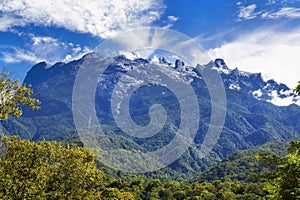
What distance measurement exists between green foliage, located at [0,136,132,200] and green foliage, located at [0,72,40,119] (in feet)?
16.1

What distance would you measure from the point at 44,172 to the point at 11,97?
8230mm

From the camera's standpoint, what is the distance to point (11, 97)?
24.1m

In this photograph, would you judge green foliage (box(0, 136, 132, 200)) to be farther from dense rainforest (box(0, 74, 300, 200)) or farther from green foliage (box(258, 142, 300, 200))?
green foliage (box(258, 142, 300, 200))

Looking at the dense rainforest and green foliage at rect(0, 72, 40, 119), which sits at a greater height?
green foliage at rect(0, 72, 40, 119)

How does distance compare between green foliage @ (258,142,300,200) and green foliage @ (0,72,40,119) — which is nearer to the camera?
green foliage @ (258,142,300,200)

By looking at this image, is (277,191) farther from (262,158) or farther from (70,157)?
(70,157)

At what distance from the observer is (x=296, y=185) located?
21.0 m

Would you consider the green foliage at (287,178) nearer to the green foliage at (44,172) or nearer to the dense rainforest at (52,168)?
the dense rainforest at (52,168)

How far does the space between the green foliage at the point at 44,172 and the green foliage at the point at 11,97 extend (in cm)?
489

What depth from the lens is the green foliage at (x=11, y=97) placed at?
23.5 metres

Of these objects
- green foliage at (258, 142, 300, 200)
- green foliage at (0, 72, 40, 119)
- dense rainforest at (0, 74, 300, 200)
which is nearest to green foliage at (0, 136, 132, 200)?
dense rainforest at (0, 74, 300, 200)

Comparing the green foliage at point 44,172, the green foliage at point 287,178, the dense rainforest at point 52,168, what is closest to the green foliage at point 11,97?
the dense rainforest at point 52,168

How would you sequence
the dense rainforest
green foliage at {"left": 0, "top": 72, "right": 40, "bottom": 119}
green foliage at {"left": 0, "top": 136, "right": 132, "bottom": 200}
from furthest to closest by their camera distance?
green foliage at {"left": 0, "top": 136, "right": 132, "bottom": 200} → green foliage at {"left": 0, "top": 72, "right": 40, "bottom": 119} → the dense rainforest

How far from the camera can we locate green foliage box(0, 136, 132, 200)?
26.4 metres
